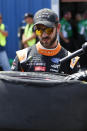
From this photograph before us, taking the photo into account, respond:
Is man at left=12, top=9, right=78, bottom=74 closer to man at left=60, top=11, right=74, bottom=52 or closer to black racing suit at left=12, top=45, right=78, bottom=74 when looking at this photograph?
black racing suit at left=12, top=45, right=78, bottom=74

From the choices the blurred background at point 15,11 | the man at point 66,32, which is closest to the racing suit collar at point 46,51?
the man at point 66,32

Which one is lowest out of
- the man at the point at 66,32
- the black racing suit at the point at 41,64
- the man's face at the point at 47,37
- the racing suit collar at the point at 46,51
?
the man at the point at 66,32

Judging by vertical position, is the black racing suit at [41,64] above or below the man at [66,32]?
above

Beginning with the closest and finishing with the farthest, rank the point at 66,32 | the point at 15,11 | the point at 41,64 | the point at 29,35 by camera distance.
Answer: the point at 41,64 → the point at 29,35 → the point at 66,32 → the point at 15,11

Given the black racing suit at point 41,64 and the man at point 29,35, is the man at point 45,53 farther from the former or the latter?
the man at point 29,35

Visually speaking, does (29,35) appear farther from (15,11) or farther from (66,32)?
(15,11)

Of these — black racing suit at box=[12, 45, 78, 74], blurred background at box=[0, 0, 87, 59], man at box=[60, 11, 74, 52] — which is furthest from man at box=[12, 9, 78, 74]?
blurred background at box=[0, 0, 87, 59]

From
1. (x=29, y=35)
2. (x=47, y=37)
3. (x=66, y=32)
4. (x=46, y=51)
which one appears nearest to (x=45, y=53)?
(x=46, y=51)

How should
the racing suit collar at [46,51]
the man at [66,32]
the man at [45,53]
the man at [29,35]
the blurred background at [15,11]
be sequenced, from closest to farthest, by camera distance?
1. the man at [45,53]
2. the racing suit collar at [46,51]
3. the man at [29,35]
4. the man at [66,32]
5. the blurred background at [15,11]

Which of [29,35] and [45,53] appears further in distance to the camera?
[29,35]

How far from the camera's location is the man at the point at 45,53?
2.83 meters

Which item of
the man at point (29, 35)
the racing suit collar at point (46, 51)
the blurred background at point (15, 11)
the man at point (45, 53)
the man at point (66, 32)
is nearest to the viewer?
the man at point (45, 53)

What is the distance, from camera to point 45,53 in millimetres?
2939

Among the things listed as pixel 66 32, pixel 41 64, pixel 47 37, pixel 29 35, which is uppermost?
pixel 47 37
